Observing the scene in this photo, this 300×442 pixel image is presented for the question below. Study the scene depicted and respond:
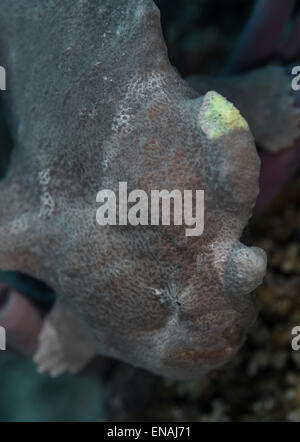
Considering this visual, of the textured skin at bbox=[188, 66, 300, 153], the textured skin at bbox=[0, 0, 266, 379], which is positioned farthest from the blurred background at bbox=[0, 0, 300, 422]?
the textured skin at bbox=[0, 0, 266, 379]

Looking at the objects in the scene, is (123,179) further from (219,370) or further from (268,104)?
(219,370)

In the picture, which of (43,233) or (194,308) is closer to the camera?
(194,308)

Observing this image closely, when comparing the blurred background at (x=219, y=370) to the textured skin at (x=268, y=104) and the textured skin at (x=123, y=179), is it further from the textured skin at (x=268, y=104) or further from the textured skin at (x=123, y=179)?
the textured skin at (x=123, y=179)

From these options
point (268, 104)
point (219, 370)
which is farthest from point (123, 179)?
point (219, 370)

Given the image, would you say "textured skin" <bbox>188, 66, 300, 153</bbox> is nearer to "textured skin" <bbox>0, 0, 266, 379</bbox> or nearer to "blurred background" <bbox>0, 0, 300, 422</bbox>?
"blurred background" <bbox>0, 0, 300, 422</bbox>
